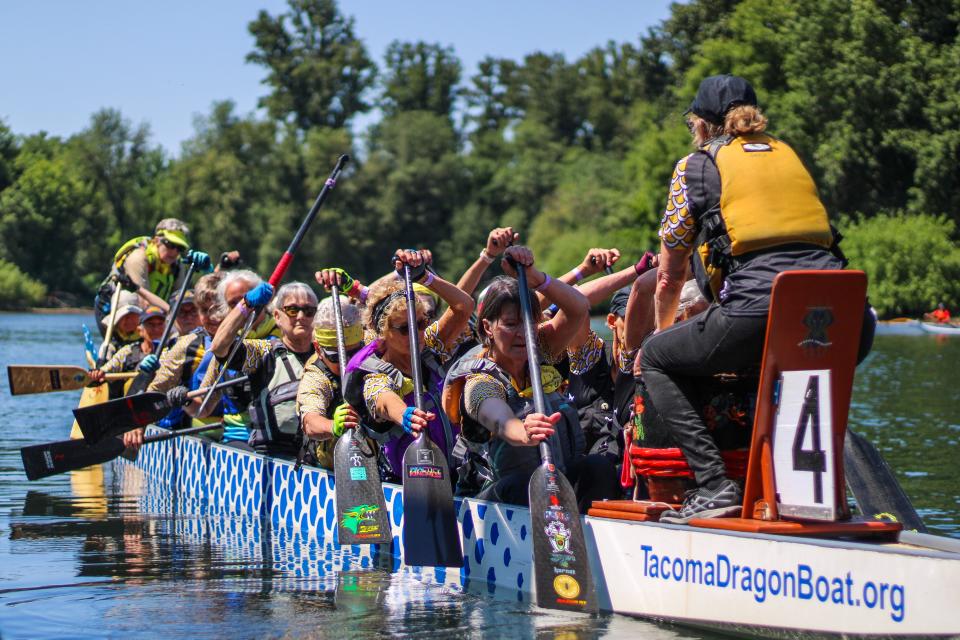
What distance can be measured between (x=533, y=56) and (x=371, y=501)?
267ft

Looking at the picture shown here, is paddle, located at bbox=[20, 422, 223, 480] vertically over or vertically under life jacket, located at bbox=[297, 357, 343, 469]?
under

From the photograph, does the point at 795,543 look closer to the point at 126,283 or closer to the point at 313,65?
the point at 126,283

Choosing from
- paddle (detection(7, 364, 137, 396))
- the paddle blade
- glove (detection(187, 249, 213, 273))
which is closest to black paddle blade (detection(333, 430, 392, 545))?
glove (detection(187, 249, 213, 273))

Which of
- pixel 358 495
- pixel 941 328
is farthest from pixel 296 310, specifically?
pixel 941 328

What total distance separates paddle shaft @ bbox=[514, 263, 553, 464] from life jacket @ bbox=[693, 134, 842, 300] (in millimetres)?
1062

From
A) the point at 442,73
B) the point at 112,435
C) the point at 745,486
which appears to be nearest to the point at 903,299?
the point at 112,435

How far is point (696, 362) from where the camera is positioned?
4672 mm

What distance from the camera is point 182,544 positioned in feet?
24.9

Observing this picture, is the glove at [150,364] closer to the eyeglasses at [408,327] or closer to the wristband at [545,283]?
the eyeglasses at [408,327]

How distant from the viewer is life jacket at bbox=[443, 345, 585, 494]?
566 cm

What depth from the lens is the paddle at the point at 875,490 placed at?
18.3 ft

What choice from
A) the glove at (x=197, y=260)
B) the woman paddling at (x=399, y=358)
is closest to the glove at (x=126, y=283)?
the glove at (x=197, y=260)

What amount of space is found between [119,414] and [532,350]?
4.76 meters

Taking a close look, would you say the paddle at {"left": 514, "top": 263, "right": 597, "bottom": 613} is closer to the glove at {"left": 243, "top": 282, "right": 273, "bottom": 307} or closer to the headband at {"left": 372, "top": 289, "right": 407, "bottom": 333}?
the headband at {"left": 372, "top": 289, "right": 407, "bottom": 333}
